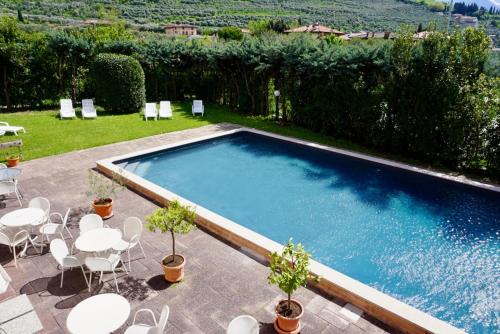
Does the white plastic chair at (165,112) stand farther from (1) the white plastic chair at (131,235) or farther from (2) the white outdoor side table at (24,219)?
(1) the white plastic chair at (131,235)

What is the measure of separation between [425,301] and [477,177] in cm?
619

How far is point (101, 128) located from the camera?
50.8 feet

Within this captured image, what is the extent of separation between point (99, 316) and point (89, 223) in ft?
8.55

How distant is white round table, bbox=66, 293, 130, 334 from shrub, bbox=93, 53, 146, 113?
15168 millimetres

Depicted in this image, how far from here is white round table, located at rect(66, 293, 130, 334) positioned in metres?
4.24

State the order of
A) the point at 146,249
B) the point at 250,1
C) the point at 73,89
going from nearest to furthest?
1. the point at 146,249
2. the point at 73,89
3. the point at 250,1

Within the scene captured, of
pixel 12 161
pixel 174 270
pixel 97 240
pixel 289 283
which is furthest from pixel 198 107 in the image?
pixel 289 283

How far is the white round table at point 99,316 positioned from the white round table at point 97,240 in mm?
1362

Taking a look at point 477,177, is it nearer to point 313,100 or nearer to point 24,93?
point 313,100

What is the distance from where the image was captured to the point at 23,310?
16.9ft

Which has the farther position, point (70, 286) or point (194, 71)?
point (194, 71)

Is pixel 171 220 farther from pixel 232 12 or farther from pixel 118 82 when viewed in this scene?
pixel 232 12

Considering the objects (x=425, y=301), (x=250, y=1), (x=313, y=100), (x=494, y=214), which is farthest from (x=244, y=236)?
(x=250, y=1)

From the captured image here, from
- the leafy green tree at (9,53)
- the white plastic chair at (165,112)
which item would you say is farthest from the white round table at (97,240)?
the leafy green tree at (9,53)
